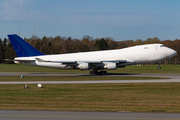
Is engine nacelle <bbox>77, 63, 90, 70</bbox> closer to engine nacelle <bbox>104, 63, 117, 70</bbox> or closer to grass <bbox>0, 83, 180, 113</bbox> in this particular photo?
engine nacelle <bbox>104, 63, 117, 70</bbox>

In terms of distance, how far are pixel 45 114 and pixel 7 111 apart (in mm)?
2246

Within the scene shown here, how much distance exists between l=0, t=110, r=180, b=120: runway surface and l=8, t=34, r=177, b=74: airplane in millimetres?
27203

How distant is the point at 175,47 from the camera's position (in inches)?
5497

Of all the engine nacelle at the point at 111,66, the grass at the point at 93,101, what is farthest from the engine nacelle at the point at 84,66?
the grass at the point at 93,101

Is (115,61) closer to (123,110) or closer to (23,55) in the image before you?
(23,55)

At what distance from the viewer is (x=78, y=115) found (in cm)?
1116

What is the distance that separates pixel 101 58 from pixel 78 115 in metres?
30.9

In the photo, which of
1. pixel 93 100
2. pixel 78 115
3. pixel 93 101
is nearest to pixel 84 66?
pixel 93 100

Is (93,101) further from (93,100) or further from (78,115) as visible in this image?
(78,115)

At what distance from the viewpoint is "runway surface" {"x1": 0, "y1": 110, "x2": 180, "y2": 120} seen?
34.4 feet

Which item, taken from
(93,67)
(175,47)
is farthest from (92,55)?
(175,47)

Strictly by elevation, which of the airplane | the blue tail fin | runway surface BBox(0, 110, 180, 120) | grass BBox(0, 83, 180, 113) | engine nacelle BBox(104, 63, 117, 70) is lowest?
grass BBox(0, 83, 180, 113)

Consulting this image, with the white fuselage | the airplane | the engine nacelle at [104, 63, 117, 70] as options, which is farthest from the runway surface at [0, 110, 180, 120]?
the white fuselage

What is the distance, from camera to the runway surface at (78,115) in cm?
1048
